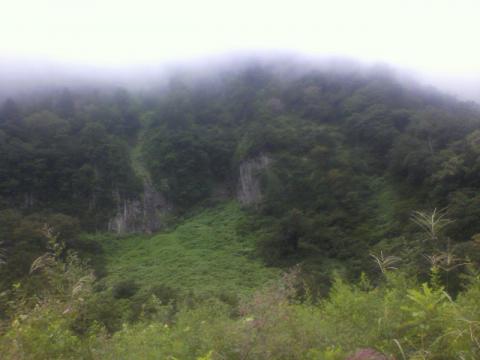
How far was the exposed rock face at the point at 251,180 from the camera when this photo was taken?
40.0m

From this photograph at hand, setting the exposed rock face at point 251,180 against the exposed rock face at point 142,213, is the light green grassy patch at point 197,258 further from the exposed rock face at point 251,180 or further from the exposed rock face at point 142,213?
the exposed rock face at point 142,213

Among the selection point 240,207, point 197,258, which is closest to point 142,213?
point 240,207

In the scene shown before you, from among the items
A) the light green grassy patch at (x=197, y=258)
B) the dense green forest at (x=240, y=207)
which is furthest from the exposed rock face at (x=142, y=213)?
the light green grassy patch at (x=197, y=258)

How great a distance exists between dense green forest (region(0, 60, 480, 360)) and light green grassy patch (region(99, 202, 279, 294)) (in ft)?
0.61

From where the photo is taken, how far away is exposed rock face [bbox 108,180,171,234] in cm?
3919

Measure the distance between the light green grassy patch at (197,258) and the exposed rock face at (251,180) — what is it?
1514 millimetres

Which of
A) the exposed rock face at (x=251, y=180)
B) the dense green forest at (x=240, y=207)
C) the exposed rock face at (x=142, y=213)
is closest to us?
the dense green forest at (x=240, y=207)

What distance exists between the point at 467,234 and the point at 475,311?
62.5 ft

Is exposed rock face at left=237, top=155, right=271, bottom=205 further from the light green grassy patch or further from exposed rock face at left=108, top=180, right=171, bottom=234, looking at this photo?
exposed rock face at left=108, top=180, right=171, bottom=234

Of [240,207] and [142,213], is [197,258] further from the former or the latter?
[142,213]

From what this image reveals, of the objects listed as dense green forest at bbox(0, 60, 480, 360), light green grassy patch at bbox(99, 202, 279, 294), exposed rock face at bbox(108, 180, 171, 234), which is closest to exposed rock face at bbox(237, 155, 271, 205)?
dense green forest at bbox(0, 60, 480, 360)

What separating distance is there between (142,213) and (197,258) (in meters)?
13.8

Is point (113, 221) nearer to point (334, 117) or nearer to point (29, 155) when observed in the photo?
point (29, 155)

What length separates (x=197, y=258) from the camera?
29.1 m
